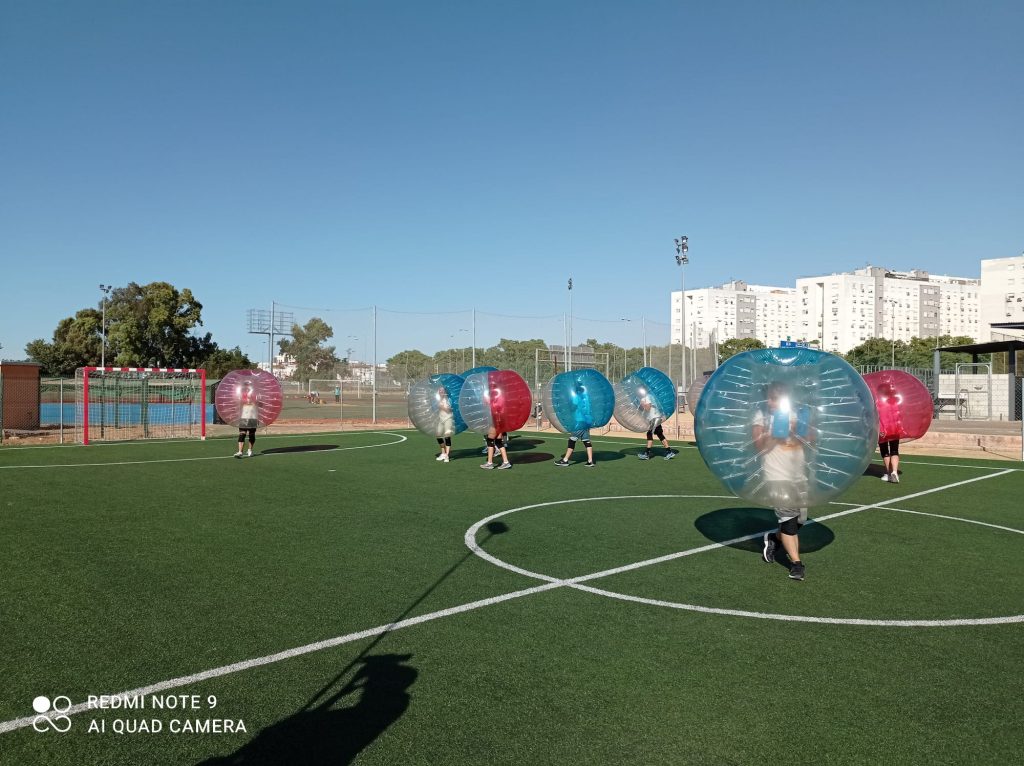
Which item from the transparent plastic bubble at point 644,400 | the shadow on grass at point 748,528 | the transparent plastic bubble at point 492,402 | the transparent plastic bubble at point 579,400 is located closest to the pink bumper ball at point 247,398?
the transparent plastic bubble at point 492,402

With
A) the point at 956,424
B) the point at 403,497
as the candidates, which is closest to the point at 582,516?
the point at 403,497

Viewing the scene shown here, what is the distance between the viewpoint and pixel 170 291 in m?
59.5

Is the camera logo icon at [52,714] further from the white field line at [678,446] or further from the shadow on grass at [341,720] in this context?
the white field line at [678,446]

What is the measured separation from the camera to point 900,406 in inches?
548

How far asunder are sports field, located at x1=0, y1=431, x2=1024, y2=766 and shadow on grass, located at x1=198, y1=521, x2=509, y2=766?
2 cm

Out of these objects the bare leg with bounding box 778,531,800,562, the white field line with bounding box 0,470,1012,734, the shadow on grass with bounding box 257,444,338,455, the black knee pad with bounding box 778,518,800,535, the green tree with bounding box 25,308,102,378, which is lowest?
the shadow on grass with bounding box 257,444,338,455

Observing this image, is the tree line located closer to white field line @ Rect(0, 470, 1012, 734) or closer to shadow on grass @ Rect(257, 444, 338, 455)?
shadow on grass @ Rect(257, 444, 338, 455)

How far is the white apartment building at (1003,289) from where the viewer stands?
10950cm

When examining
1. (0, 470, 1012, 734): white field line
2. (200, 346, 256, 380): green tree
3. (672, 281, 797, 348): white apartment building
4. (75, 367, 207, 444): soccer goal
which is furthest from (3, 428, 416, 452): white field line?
(672, 281, 797, 348): white apartment building

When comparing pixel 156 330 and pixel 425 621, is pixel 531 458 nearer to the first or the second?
pixel 425 621

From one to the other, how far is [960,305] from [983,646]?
633 feet

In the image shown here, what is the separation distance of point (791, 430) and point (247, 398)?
15.0m

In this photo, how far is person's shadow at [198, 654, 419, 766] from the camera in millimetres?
3826

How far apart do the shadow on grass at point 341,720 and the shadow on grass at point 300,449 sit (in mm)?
16662
